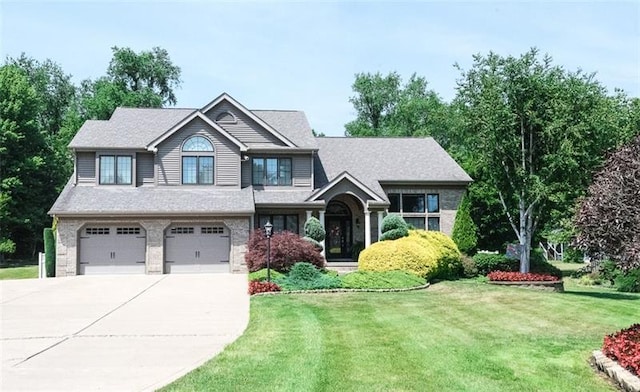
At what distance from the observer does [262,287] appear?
18.7 meters

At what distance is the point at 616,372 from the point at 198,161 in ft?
76.6

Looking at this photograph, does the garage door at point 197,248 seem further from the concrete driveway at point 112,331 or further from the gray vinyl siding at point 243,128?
the gray vinyl siding at point 243,128

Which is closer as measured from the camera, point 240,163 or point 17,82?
point 240,163

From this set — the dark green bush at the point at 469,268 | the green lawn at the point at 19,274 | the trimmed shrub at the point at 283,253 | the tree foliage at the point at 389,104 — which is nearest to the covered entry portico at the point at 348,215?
the trimmed shrub at the point at 283,253

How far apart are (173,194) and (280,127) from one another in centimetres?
737

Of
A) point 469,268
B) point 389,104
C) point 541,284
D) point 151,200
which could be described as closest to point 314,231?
point 469,268

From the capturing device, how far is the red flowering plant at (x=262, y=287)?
1842 centimetres

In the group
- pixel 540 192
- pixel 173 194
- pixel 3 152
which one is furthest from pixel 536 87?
pixel 3 152

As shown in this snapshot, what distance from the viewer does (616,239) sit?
9.38 metres

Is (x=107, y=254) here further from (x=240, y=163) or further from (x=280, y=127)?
(x=280, y=127)

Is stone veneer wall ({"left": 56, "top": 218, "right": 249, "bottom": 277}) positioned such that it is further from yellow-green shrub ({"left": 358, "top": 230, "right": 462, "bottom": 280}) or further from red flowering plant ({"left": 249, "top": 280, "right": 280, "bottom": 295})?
red flowering plant ({"left": 249, "top": 280, "right": 280, "bottom": 295})

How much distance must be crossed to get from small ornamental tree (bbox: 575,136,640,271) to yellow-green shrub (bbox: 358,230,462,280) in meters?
12.6

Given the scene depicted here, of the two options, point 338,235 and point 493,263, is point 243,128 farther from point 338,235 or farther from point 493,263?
point 493,263

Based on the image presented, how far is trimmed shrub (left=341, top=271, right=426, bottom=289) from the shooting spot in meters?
20.0
